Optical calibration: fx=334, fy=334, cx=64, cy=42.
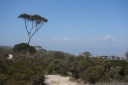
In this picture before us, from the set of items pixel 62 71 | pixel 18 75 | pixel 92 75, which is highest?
pixel 62 71

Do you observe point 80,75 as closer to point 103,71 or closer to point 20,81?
point 103,71

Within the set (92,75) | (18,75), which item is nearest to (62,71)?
(92,75)

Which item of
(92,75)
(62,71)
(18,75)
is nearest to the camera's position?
(18,75)

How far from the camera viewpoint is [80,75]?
23234 mm

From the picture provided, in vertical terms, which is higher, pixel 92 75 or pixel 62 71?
pixel 62 71

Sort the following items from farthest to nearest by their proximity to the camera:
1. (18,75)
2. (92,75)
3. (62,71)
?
(62,71)
(92,75)
(18,75)

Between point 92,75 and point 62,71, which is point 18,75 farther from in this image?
point 62,71

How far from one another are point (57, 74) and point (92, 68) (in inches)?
241

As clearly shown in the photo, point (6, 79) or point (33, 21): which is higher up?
point (33, 21)

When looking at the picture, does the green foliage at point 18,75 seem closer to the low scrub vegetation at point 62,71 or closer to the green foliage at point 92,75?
the low scrub vegetation at point 62,71

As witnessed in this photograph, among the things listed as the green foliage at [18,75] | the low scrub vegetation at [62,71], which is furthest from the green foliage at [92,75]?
the green foliage at [18,75]

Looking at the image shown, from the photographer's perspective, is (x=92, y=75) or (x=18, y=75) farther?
(x=92, y=75)

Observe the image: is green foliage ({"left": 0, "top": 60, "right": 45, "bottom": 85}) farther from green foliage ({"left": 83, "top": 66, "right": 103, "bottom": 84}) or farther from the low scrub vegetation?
green foliage ({"left": 83, "top": 66, "right": 103, "bottom": 84})

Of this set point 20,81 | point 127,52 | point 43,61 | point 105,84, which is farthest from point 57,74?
point 20,81
